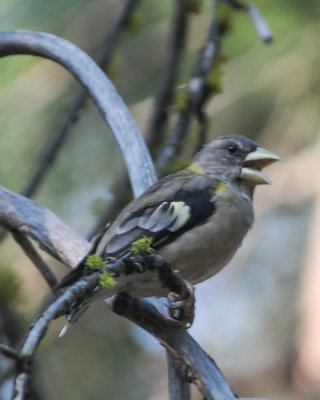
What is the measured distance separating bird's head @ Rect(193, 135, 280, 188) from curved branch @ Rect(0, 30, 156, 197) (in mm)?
365

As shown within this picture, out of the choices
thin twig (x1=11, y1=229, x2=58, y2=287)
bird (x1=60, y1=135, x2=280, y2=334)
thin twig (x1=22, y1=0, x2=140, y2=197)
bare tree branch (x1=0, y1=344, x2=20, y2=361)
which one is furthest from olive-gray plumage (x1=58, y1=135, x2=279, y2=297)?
bare tree branch (x1=0, y1=344, x2=20, y2=361)

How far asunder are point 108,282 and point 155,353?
4.22 meters

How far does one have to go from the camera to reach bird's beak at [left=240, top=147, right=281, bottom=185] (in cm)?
349

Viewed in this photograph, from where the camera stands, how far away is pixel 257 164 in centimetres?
366

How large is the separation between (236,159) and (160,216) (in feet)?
2.63

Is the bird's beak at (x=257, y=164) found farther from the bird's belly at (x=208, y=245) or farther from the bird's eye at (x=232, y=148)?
the bird's belly at (x=208, y=245)

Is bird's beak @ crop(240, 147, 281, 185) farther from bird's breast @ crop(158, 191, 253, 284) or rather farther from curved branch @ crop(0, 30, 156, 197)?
curved branch @ crop(0, 30, 156, 197)

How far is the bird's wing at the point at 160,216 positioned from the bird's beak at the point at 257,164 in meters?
0.32

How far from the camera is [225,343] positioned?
6059mm

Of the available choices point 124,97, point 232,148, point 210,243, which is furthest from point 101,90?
point 124,97

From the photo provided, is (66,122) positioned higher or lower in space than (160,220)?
higher

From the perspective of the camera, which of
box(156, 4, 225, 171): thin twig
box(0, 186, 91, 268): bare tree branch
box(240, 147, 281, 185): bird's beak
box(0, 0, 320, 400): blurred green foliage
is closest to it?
box(0, 186, 91, 268): bare tree branch

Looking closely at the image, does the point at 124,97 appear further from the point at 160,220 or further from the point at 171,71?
the point at 160,220

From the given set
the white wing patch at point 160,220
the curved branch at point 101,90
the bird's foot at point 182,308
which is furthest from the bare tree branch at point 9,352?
the curved branch at point 101,90
